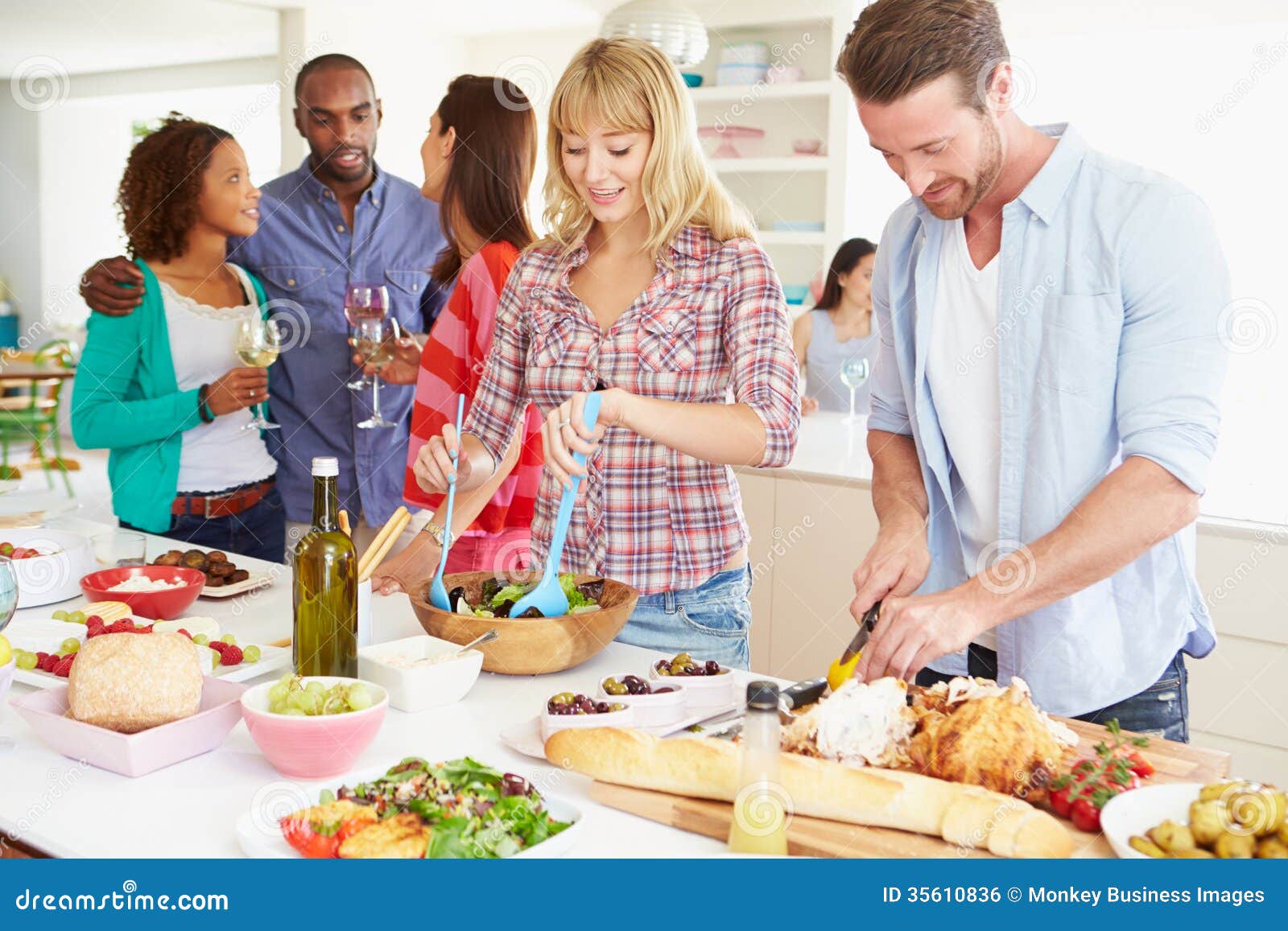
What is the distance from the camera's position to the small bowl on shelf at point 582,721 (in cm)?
131

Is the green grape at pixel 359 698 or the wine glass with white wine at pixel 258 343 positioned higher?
the wine glass with white wine at pixel 258 343

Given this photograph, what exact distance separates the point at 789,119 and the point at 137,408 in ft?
13.5

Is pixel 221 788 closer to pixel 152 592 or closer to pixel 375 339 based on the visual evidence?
pixel 152 592

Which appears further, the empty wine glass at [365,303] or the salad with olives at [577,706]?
the empty wine glass at [365,303]

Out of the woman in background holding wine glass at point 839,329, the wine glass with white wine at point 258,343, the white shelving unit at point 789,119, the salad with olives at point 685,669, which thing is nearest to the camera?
the salad with olives at point 685,669

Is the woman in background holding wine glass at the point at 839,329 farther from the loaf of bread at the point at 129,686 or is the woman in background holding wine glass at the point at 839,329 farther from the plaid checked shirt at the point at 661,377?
the loaf of bread at the point at 129,686

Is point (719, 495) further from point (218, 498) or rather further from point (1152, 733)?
point (218, 498)

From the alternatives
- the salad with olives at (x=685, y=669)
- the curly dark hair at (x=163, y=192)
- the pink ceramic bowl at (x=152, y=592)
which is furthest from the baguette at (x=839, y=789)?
the curly dark hair at (x=163, y=192)

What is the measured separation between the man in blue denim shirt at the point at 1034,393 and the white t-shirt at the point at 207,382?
5.79 feet

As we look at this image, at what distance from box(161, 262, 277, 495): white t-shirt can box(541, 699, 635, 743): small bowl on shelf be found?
1.79 meters

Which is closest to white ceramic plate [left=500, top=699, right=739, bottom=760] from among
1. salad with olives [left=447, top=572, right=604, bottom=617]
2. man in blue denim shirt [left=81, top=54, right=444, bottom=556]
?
salad with olives [left=447, top=572, right=604, bottom=617]

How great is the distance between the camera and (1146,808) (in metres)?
1.06

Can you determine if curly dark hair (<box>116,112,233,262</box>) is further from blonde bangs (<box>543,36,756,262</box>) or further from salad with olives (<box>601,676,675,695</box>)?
salad with olives (<box>601,676,675,695</box>)
